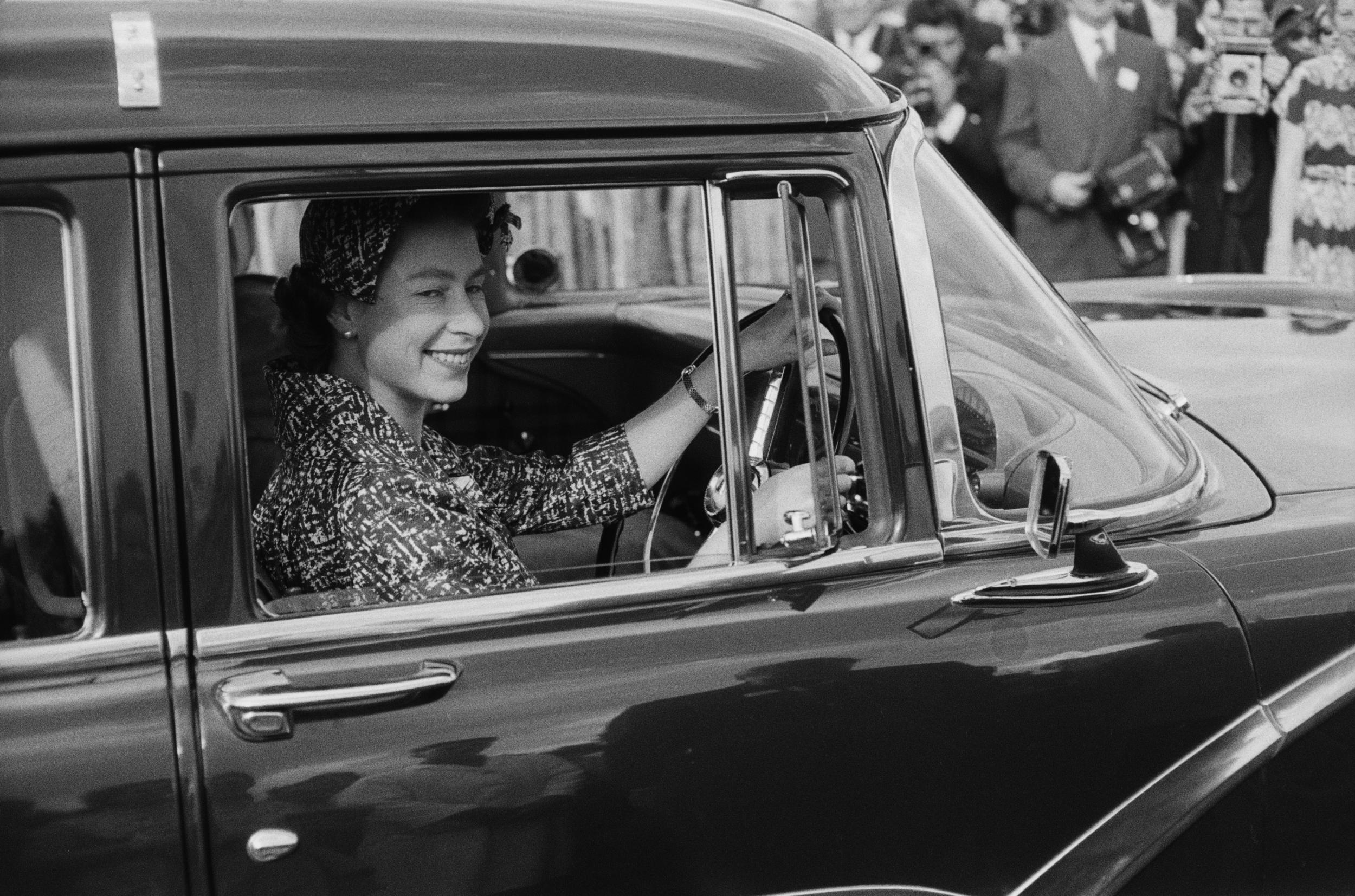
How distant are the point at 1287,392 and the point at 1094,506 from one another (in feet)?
2.45

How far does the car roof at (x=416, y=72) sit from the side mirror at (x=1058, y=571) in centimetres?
50

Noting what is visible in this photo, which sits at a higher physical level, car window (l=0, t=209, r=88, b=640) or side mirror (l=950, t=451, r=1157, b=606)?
car window (l=0, t=209, r=88, b=640)

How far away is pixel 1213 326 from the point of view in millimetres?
3105

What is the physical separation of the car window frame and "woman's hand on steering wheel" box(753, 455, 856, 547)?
0.10 meters

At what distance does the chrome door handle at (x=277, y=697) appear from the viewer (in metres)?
1.59

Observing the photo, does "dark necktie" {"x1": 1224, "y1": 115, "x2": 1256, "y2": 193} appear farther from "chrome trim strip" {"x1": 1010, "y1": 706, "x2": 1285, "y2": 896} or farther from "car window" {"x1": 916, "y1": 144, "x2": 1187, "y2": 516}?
"chrome trim strip" {"x1": 1010, "y1": 706, "x2": 1285, "y2": 896}

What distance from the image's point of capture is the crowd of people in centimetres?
601

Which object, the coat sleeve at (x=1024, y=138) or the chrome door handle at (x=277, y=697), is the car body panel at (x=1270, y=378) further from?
the coat sleeve at (x=1024, y=138)

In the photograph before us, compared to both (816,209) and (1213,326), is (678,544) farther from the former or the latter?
(1213,326)

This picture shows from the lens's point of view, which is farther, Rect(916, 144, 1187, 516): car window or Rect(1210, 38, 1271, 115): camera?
Rect(1210, 38, 1271, 115): camera

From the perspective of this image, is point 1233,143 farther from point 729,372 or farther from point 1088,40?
point 729,372

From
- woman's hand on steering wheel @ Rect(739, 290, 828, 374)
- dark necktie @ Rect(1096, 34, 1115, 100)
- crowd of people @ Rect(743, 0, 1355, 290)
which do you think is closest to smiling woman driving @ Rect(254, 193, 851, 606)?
woman's hand on steering wheel @ Rect(739, 290, 828, 374)

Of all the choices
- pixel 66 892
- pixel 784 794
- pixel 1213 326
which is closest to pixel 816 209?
pixel 784 794

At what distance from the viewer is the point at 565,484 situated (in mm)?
2438
